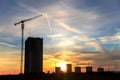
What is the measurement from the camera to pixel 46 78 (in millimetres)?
175875

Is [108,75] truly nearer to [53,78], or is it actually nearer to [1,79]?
[53,78]

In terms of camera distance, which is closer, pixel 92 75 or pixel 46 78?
pixel 92 75

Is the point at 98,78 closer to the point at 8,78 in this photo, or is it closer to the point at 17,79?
the point at 17,79

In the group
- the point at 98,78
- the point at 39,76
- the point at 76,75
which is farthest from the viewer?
the point at 39,76

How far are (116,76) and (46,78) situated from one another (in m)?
50.5

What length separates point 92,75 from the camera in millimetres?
159375

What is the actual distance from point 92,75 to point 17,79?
2417 inches

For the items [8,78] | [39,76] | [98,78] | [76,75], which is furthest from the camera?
[8,78]

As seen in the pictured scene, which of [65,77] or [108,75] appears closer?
[108,75]

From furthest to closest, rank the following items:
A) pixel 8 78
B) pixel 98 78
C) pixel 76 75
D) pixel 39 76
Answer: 1. pixel 8 78
2. pixel 39 76
3. pixel 76 75
4. pixel 98 78

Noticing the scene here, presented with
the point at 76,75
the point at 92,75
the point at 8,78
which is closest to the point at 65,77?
the point at 76,75

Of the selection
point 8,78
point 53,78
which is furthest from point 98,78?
point 8,78

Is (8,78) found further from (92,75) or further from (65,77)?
(92,75)

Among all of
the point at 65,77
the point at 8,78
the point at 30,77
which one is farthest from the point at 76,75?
the point at 8,78
